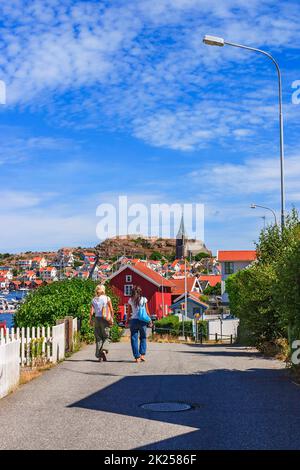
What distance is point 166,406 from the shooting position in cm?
909

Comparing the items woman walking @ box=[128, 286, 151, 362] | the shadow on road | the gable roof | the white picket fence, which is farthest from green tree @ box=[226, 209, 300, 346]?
the gable roof

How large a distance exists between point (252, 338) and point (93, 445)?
14.1 metres

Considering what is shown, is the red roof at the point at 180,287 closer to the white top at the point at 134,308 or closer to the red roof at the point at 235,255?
the red roof at the point at 235,255

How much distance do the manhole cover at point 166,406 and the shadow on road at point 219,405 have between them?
15cm

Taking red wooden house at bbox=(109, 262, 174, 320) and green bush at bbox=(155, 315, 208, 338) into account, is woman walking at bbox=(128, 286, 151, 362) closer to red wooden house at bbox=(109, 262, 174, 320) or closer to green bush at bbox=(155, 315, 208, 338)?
green bush at bbox=(155, 315, 208, 338)

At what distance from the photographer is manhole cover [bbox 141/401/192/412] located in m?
8.84

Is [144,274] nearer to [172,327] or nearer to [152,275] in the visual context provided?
[152,275]

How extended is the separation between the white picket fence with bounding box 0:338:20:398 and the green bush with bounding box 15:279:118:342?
9.34m

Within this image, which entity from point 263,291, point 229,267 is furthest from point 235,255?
point 263,291

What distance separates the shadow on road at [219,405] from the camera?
692 centimetres

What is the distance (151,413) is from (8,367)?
314 centimetres

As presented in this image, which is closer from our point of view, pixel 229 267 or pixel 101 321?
pixel 101 321

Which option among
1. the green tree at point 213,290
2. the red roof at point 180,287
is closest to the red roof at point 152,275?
the red roof at point 180,287
